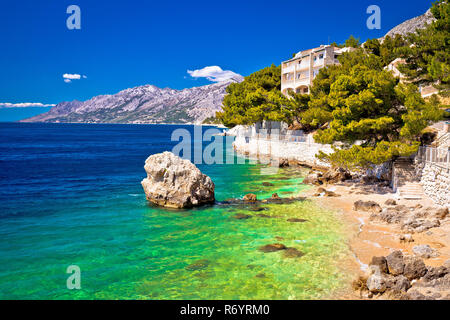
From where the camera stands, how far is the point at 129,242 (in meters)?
16.2

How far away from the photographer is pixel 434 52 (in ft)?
77.8

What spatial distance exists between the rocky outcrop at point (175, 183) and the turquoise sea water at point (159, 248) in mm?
935

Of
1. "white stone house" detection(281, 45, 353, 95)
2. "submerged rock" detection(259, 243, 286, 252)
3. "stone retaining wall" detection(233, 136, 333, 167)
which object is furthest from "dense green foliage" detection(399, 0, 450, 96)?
"white stone house" detection(281, 45, 353, 95)

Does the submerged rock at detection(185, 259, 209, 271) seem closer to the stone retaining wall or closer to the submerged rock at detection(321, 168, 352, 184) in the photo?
the submerged rock at detection(321, 168, 352, 184)

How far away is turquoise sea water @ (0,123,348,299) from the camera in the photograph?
1137cm

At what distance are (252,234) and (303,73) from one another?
4778 centimetres

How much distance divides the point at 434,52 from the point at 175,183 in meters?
21.6

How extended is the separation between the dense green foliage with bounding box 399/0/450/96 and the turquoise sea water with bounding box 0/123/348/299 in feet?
37.2

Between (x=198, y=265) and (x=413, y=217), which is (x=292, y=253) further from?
(x=413, y=217)

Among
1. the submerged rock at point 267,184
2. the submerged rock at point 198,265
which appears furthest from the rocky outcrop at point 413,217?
the submerged rock at point 267,184

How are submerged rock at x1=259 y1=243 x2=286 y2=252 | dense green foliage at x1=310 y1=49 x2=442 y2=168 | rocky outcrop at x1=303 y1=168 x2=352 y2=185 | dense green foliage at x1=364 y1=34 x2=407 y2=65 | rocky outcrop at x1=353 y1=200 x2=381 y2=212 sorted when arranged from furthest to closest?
dense green foliage at x1=364 y1=34 x2=407 y2=65
rocky outcrop at x1=303 y1=168 x2=352 y2=185
dense green foliage at x1=310 y1=49 x2=442 y2=168
rocky outcrop at x1=353 y1=200 x2=381 y2=212
submerged rock at x1=259 y1=243 x2=286 y2=252

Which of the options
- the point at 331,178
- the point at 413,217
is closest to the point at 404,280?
the point at 413,217
